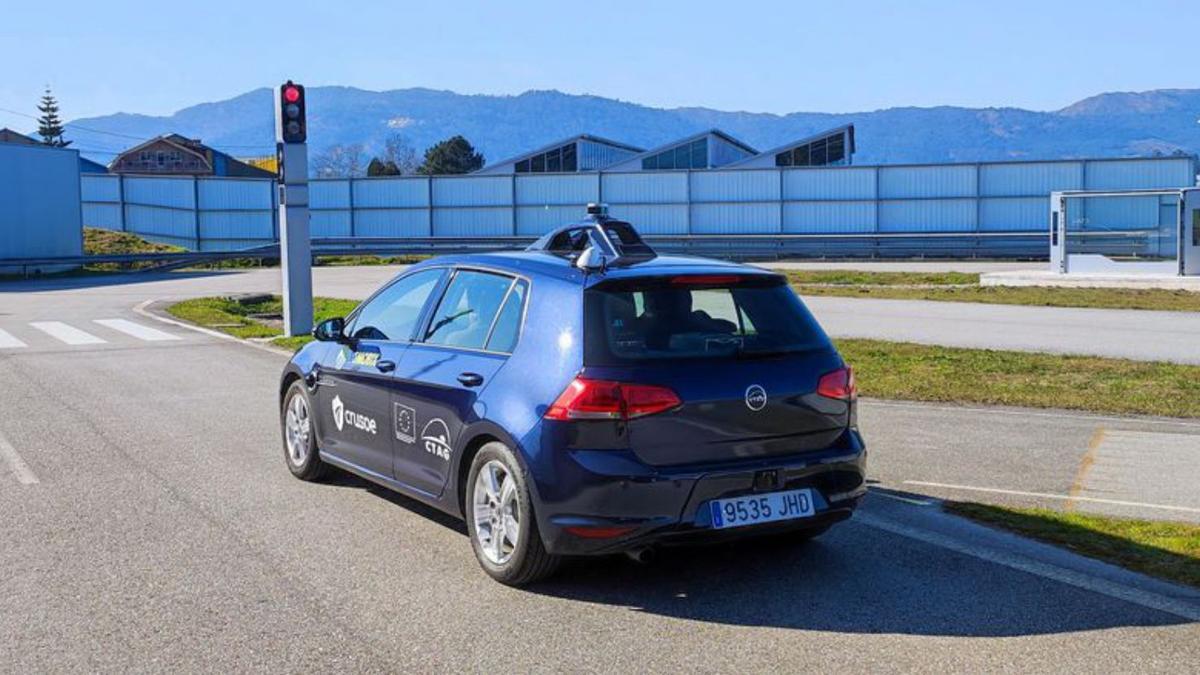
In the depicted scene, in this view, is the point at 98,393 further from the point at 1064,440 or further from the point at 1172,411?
the point at 1172,411

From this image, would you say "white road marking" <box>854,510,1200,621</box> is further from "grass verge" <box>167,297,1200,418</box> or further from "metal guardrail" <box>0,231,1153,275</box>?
"metal guardrail" <box>0,231,1153,275</box>

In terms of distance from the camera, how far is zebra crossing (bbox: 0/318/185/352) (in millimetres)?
17922

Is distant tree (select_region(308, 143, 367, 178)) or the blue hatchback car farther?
distant tree (select_region(308, 143, 367, 178))

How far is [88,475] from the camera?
8.50 m

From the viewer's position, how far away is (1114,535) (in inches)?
268

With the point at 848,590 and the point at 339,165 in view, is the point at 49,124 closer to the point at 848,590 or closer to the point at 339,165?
the point at 339,165

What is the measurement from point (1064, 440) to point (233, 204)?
50.1 meters

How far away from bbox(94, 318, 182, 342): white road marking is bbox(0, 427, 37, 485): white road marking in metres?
8.91

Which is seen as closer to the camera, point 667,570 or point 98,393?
point 667,570

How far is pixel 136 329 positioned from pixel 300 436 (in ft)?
42.8

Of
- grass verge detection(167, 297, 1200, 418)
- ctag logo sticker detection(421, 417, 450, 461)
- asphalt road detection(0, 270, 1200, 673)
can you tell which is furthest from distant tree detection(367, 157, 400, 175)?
ctag logo sticker detection(421, 417, 450, 461)

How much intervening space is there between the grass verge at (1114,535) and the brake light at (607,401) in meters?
2.48

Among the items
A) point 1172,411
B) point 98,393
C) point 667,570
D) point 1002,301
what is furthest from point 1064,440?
point 1002,301

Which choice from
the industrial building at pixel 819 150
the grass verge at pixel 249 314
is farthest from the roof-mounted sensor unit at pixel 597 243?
the industrial building at pixel 819 150
